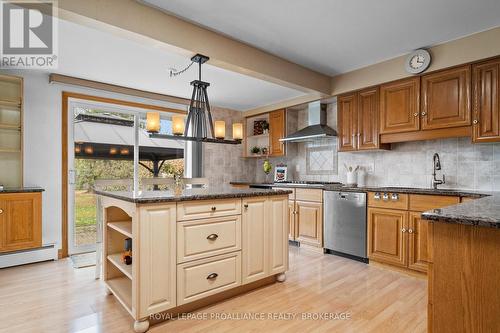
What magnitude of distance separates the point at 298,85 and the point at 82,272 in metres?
3.27

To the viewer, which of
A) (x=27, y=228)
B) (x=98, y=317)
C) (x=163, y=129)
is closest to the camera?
(x=98, y=317)

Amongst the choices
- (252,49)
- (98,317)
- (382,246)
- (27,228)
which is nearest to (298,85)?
(252,49)

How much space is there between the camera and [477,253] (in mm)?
1061

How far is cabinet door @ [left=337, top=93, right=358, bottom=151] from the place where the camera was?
3705 millimetres

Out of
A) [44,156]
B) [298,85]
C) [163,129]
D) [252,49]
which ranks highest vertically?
[252,49]

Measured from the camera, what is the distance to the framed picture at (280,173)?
5.02 metres

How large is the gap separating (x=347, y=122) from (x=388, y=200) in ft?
4.00

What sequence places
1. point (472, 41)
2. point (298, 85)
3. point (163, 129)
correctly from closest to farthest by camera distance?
1. point (472, 41)
2. point (298, 85)
3. point (163, 129)

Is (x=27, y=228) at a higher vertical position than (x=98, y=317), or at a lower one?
higher

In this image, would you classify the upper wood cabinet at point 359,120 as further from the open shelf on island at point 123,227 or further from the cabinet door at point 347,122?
the open shelf on island at point 123,227

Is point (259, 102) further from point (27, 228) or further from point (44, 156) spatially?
point (27, 228)

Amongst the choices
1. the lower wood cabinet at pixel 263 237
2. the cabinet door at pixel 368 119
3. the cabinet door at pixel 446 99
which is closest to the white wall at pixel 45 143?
the lower wood cabinet at pixel 263 237

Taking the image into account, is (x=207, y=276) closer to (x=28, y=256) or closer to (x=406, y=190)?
(x=406, y=190)

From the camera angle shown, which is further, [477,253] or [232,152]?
[232,152]
